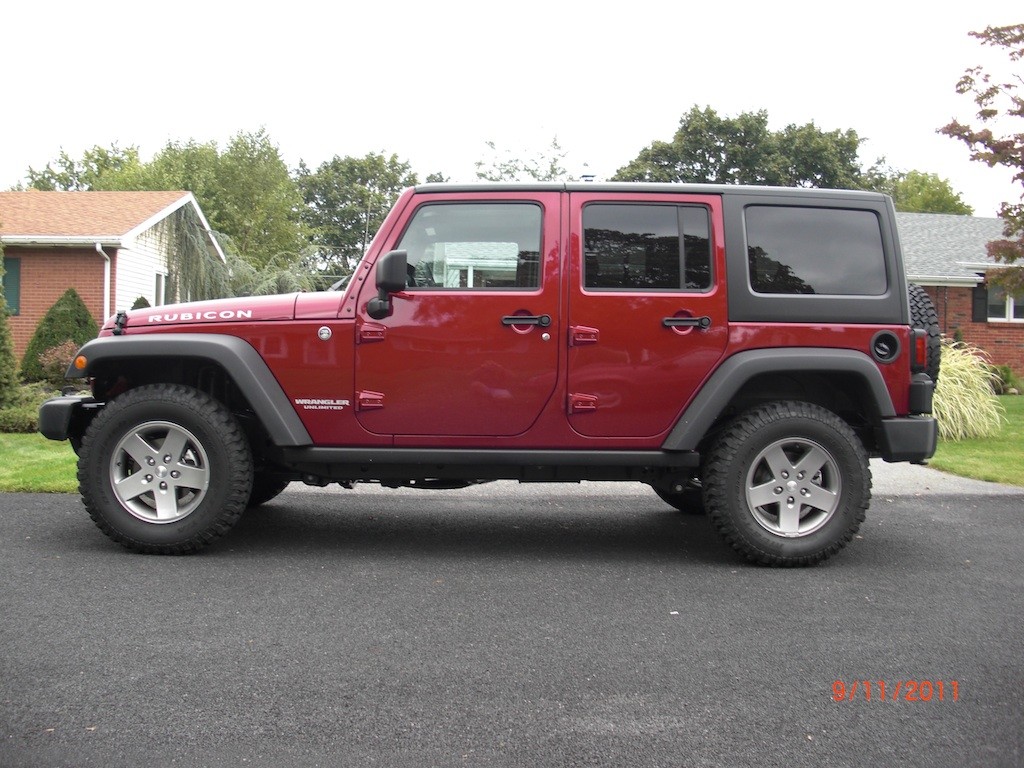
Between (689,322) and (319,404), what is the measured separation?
2064mm

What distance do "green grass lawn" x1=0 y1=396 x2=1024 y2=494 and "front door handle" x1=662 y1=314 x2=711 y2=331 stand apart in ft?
15.5

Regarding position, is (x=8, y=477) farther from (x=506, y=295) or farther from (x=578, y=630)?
(x=578, y=630)

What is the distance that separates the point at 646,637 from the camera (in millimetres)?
3908

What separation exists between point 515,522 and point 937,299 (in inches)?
821

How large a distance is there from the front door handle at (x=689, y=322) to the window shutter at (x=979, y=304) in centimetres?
2167

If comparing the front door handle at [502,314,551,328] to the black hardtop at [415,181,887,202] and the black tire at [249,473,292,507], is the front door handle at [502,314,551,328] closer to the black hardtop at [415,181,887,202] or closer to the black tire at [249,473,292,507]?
the black hardtop at [415,181,887,202]

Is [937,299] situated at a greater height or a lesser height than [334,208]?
lesser

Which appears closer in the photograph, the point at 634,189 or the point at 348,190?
the point at 634,189

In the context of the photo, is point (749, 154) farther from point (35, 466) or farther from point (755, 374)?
point (755, 374)

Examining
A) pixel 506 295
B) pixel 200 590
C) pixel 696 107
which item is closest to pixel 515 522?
pixel 506 295

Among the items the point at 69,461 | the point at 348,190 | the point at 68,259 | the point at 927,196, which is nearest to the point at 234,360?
the point at 69,461

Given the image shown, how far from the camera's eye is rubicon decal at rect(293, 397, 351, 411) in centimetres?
520

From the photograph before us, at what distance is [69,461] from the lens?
8.60 m

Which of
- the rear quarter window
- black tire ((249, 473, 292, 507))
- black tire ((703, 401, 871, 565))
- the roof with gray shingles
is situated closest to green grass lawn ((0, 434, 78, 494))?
black tire ((249, 473, 292, 507))
